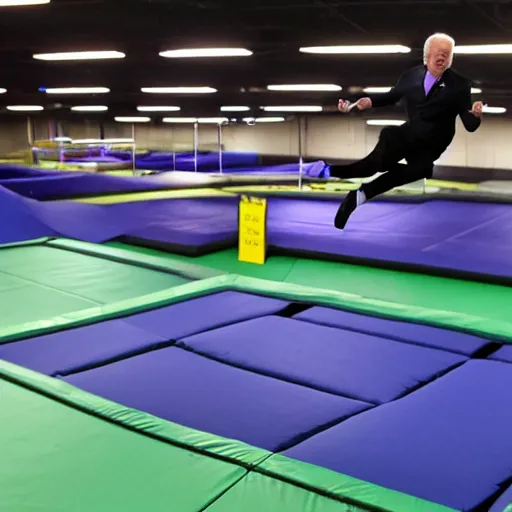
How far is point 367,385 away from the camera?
86.7 inches

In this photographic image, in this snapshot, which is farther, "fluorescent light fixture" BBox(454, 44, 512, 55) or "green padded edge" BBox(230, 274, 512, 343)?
"fluorescent light fixture" BBox(454, 44, 512, 55)

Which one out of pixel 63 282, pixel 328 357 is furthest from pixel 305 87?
pixel 328 357

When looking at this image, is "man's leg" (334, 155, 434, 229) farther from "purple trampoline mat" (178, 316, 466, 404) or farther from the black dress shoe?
"purple trampoline mat" (178, 316, 466, 404)

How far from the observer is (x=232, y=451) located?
65.1 inches

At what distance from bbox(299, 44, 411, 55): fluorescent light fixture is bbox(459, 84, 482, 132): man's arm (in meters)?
1.47

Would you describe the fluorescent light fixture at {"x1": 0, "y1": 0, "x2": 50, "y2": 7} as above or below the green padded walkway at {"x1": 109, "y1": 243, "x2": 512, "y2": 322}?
above

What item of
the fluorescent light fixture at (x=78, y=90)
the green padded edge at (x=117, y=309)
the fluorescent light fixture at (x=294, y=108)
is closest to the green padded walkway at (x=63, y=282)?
the green padded edge at (x=117, y=309)

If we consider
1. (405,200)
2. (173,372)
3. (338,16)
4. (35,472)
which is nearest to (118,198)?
(405,200)

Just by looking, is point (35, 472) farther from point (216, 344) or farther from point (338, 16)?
point (338, 16)

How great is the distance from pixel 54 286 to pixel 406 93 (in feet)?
7.95

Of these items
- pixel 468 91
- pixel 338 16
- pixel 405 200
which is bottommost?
pixel 405 200

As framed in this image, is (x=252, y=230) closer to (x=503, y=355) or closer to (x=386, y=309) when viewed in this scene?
(x=386, y=309)

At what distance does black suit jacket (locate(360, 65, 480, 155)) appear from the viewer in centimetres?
213

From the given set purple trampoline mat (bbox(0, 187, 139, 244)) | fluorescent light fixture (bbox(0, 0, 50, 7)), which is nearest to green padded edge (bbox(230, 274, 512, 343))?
fluorescent light fixture (bbox(0, 0, 50, 7))
